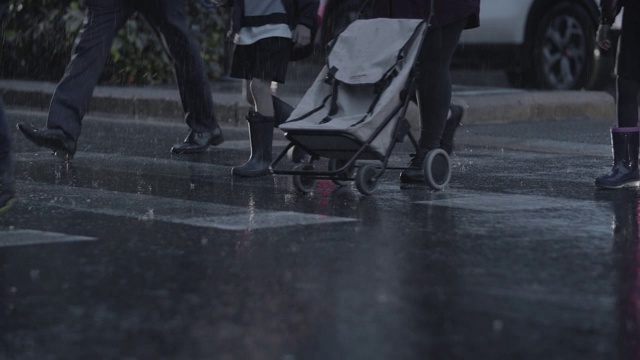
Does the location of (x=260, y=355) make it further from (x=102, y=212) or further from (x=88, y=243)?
(x=102, y=212)

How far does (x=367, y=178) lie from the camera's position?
715cm

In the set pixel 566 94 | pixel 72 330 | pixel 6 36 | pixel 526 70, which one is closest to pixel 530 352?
pixel 72 330

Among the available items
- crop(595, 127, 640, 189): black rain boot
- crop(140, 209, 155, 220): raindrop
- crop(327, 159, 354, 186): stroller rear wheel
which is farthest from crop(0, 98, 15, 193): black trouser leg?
crop(595, 127, 640, 189): black rain boot

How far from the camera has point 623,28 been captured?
25.0ft

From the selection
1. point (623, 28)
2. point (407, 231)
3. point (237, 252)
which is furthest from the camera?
point (623, 28)

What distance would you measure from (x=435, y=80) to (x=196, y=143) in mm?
2238

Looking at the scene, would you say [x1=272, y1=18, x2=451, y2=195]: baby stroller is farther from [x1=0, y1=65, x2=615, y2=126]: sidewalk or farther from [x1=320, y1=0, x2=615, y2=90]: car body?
[x1=320, y1=0, x2=615, y2=90]: car body

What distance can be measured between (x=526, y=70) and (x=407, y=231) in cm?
806

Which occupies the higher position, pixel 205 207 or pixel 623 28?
pixel 623 28

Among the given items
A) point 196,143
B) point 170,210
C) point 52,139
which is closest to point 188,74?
point 196,143

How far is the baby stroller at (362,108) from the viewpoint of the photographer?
23.1 ft

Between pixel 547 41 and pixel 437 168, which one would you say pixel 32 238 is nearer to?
pixel 437 168

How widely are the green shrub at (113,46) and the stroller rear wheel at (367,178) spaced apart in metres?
6.98

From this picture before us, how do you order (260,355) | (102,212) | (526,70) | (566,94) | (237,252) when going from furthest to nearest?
(526,70)
(566,94)
(102,212)
(237,252)
(260,355)
